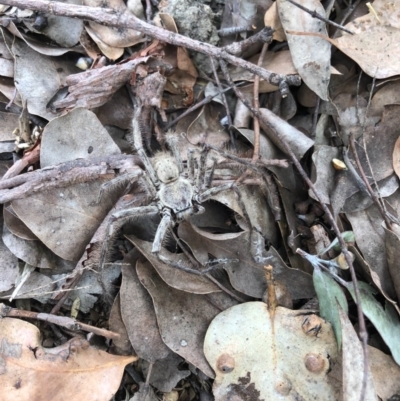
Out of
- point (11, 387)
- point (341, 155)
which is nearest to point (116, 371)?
point (11, 387)

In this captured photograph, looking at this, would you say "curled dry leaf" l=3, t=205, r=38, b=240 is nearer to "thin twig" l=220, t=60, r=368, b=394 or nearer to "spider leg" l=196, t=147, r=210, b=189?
"spider leg" l=196, t=147, r=210, b=189

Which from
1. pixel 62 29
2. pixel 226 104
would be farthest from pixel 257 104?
pixel 62 29

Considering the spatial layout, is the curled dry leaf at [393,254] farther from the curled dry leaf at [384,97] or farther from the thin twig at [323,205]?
the curled dry leaf at [384,97]

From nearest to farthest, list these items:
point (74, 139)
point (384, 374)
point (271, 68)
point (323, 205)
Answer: point (384, 374) → point (323, 205) → point (74, 139) → point (271, 68)

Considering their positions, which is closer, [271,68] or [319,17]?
[319,17]

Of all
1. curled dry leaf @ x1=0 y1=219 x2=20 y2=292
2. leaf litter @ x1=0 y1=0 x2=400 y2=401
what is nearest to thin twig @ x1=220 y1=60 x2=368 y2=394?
leaf litter @ x1=0 y1=0 x2=400 y2=401

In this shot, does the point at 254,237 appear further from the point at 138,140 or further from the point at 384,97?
the point at 384,97
